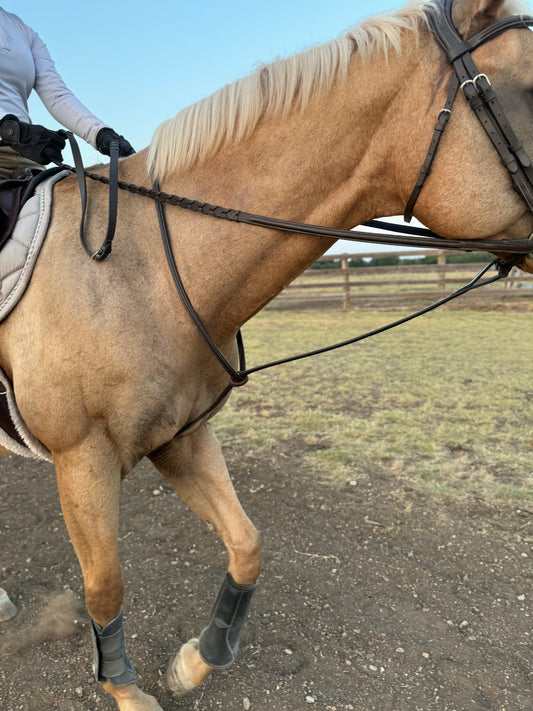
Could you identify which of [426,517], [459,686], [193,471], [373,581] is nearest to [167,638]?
[193,471]

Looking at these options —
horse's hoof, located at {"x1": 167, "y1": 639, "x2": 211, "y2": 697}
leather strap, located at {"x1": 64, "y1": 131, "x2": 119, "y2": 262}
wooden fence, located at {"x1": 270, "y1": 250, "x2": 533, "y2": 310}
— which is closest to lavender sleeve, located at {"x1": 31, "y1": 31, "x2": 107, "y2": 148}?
leather strap, located at {"x1": 64, "y1": 131, "x2": 119, "y2": 262}

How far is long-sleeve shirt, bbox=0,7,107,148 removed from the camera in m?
2.35

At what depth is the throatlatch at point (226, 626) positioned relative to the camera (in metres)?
2.34

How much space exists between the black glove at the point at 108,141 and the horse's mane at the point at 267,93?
47 cm

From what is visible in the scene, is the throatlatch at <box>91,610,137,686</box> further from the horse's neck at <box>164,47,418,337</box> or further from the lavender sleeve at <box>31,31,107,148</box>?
the lavender sleeve at <box>31,31,107,148</box>

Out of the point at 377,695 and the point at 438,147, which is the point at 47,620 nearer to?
the point at 377,695

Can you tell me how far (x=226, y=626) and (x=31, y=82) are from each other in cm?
278

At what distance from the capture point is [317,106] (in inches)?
70.9

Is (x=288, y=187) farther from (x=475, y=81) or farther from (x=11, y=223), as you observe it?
(x=11, y=223)

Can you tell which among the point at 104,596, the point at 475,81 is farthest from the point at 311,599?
the point at 475,81

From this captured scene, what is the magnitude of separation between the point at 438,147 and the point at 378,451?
3.84m

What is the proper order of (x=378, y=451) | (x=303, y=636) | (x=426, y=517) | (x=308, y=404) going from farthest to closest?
(x=308, y=404) → (x=378, y=451) → (x=426, y=517) → (x=303, y=636)

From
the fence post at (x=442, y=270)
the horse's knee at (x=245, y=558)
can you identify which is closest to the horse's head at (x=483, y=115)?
the horse's knee at (x=245, y=558)

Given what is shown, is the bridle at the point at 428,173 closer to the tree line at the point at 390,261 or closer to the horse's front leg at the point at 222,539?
the horse's front leg at the point at 222,539
